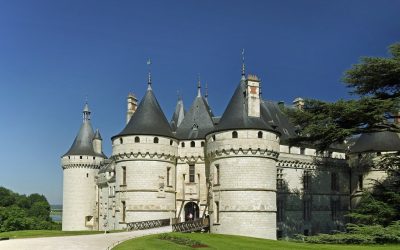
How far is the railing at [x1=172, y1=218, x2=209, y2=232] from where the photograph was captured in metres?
32.5

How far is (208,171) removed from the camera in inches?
1511

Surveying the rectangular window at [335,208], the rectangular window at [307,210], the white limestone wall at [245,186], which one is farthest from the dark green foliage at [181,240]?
the rectangular window at [335,208]

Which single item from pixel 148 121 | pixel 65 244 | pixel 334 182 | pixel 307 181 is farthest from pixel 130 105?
pixel 65 244

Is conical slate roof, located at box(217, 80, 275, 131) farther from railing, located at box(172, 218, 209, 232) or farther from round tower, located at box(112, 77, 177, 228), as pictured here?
railing, located at box(172, 218, 209, 232)

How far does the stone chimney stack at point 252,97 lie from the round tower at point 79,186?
74.2 feet

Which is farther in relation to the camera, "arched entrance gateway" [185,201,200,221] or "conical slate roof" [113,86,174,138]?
"arched entrance gateway" [185,201,200,221]

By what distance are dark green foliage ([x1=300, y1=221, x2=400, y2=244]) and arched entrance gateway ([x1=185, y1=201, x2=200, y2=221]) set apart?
15.2m

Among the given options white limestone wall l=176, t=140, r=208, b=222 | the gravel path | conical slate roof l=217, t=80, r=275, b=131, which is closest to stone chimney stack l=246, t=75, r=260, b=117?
conical slate roof l=217, t=80, r=275, b=131

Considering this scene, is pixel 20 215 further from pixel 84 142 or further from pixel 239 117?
pixel 239 117

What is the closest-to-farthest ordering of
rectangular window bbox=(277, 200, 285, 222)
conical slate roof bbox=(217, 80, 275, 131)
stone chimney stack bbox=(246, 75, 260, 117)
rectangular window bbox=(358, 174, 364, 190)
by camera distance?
conical slate roof bbox=(217, 80, 275, 131)
stone chimney stack bbox=(246, 75, 260, 117)
rectangular window bbox=(277, 200, 285, 222)
rectangular window bbox=(358, 174, 364, 190)

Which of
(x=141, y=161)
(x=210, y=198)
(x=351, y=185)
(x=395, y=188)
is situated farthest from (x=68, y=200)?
(x=395, y=188)

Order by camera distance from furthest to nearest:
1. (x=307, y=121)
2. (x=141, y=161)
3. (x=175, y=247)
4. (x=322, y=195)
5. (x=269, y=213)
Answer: (x=322, y=195) < (x=141, y=161) < (x=269, y=213) < (x=307, y=121) < (x=175, y=247)

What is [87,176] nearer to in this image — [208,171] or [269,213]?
[208,171]

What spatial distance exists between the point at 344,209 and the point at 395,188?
2094cm
